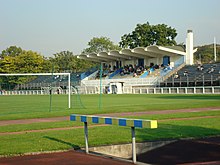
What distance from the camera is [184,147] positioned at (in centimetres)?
1089

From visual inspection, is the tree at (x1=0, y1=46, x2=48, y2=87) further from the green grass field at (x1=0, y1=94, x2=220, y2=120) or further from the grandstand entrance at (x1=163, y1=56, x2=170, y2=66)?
the green grass field at (x1=0, y1=94, x2=220, y2=120)

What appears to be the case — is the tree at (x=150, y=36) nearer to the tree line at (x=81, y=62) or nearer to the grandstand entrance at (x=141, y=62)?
the tree line at (x=81, y=62)

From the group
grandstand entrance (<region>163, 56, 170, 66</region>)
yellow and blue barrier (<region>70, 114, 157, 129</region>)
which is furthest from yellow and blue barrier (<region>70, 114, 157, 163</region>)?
grandstand entrance (<region>163, 56, 170, 66</region>)

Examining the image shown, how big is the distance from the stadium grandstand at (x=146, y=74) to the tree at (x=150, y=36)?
18.6 m

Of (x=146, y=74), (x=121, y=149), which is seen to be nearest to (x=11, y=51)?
(x=146, y=74)

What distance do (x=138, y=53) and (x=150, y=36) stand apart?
32.5 m

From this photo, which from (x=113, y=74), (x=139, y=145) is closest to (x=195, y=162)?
(x=139, y=145)

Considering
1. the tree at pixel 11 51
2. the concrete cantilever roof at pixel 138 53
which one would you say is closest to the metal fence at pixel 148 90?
the concrete cantilever roof at pixel 138 53

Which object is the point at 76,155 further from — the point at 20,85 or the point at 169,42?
the point at 169,42

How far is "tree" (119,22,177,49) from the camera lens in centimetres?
10438

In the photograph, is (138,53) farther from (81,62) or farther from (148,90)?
(81,62)

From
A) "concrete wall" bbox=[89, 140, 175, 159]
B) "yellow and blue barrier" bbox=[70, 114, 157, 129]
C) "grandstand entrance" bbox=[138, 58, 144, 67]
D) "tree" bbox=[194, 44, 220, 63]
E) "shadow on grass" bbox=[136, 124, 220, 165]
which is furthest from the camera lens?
"tree" bbox=[194, 44, 220, 63]

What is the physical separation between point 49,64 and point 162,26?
31.1m

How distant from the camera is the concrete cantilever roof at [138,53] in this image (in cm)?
6988
